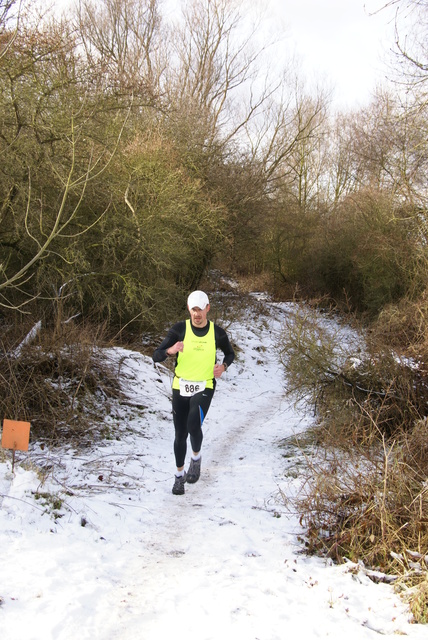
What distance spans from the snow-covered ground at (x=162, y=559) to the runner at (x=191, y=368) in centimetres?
68

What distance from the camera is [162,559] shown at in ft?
12.5

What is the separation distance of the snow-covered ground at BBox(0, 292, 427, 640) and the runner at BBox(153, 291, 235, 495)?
682 millimetres

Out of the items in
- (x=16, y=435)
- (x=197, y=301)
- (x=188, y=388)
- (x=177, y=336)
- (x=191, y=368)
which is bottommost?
(x=16, y=435)

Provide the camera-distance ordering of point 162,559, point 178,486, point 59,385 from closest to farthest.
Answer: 1. point 162,559
2. point 178,486
3. point 59,385

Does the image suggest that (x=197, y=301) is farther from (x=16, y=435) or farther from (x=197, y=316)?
(x=16, y=435)

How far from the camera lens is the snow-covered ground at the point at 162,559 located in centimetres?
289

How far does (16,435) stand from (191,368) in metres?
1.79

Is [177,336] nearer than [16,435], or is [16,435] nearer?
[16,435]

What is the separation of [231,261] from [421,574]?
20.2 m

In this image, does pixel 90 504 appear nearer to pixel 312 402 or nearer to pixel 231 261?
pixel 312 402

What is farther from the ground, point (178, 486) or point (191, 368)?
point (191, 368)

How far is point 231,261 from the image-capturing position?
75.5 feet

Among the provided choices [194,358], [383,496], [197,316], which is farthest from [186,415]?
[383,496]

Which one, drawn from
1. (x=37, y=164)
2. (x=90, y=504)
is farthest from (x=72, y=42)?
(x=90, y=504)
